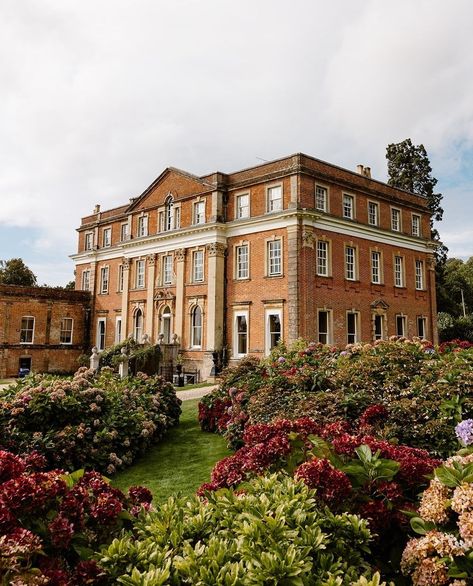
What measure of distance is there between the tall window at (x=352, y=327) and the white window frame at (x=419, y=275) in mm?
7330

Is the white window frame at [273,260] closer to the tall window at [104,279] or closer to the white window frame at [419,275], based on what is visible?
the white window frame at [419,275]

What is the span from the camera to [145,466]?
863cm

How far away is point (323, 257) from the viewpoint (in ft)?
82.3

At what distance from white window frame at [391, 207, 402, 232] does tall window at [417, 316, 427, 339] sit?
6.16 m

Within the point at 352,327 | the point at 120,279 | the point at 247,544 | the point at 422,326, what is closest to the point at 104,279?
the point at 120,279

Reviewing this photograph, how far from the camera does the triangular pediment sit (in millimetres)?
28500

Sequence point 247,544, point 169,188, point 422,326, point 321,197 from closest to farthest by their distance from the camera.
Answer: point 247,544
point 321,197
point 169,188
point 422,326

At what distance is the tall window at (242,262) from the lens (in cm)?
2622

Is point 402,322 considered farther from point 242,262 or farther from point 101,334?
point 101,334

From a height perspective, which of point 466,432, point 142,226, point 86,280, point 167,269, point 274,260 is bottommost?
point 466,432

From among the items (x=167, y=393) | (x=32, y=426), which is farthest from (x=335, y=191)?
(x=32, y=426)

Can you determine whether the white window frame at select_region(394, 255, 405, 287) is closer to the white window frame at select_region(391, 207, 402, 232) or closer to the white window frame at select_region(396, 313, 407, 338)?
the white window frame at select_region(391, 207, 402, 232)

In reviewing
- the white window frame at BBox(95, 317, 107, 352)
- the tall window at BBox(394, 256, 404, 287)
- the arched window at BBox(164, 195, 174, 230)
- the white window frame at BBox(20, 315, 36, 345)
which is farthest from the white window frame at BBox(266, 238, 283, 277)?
the white window frame at BBox(20, 315, 36, 345)

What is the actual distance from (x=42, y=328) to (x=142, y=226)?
35.3ft
